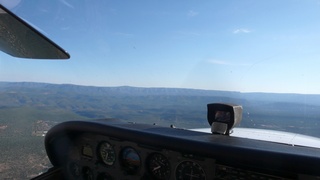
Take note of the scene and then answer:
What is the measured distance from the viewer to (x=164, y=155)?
7.98 ft

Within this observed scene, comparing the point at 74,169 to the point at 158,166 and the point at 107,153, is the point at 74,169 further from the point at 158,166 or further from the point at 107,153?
the point at 158,166

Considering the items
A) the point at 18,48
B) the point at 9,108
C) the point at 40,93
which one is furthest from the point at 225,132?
the point at 40,93

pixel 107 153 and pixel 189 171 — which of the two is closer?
pixel 189 171

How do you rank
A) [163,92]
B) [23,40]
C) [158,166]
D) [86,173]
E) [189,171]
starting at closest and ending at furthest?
[23,40] → [189,171] → [158,166] → [86,173] → [163,92]

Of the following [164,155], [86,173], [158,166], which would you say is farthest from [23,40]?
[86,173]

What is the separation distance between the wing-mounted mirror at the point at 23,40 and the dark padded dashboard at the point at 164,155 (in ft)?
3.59

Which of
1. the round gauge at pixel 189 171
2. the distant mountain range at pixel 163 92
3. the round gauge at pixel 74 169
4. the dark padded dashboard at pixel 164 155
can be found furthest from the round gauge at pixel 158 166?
the distant mountain range at pixel 163 92

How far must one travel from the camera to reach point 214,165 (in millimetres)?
2117

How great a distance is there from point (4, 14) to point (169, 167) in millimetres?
1912

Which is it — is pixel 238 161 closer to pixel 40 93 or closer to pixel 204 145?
pixel 204 145

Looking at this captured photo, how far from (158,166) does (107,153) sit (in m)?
0.77

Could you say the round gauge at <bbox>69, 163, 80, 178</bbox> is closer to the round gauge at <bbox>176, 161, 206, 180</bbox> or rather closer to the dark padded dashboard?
the dark padded dashboard

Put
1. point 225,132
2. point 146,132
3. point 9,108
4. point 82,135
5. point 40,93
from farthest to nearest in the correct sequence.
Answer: point 40,93, point 9,108, point 82,135, point 225,132, point 146,132

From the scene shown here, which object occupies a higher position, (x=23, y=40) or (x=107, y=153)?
(x=23, y=40)
